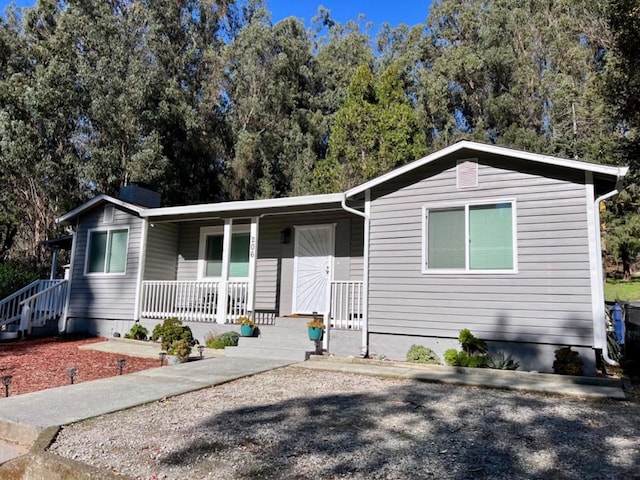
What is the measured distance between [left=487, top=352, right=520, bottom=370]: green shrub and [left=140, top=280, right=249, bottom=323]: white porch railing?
5220mm

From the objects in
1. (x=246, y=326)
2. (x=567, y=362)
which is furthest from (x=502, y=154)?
(x=246, y=326)

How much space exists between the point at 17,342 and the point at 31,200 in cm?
938

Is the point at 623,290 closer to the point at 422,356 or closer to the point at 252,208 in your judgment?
the point at 422,356

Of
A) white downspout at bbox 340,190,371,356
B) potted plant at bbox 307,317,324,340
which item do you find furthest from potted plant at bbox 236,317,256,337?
white downspout at bbox 340,190,371,356

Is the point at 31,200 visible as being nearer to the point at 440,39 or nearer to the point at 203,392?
the point at 203,392

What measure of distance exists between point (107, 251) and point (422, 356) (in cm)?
847

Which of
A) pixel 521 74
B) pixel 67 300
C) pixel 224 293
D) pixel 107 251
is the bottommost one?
pixel 67 300

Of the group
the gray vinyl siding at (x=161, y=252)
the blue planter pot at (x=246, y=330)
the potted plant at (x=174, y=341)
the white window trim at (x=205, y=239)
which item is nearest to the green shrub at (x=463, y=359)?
the blue planter pot at (x=246, y=330)

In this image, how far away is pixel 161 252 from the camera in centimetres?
1163

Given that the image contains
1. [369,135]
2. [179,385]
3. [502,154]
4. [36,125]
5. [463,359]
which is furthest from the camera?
[369,135]

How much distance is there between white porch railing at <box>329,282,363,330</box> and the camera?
28.1ft

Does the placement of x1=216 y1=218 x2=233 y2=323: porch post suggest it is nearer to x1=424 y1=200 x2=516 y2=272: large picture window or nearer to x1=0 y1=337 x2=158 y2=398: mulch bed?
x1=0 y1=337 x2=158 y2=398: mulch bed

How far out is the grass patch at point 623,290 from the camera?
19.2 metres

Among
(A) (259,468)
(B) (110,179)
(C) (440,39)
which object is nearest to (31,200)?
(B) (110,179)
